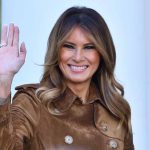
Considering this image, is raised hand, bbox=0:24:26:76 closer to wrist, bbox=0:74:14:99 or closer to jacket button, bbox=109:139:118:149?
wrist, bbox=0:74:14:99

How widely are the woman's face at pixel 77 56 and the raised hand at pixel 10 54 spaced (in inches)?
20.7

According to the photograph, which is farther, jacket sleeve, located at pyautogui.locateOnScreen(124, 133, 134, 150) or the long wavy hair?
jacket sleeve, located at pyautogui.locateOnScreen(124, 133, 134, 150)

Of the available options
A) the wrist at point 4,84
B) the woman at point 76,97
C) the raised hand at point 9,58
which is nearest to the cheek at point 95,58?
the woman at point 76,97

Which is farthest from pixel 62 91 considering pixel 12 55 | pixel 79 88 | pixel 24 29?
pixel 24 29

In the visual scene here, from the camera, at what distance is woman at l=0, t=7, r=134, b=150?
3328mm

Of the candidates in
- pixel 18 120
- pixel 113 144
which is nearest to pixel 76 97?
pixel 113 144

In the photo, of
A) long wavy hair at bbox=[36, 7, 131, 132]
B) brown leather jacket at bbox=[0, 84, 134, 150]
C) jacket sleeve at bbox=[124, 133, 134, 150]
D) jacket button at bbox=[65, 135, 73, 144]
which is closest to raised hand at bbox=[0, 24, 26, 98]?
brown leather jacket at bbox=[0, 84, 134, 150]

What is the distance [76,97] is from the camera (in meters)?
3.55

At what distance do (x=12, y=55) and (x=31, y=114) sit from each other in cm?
50

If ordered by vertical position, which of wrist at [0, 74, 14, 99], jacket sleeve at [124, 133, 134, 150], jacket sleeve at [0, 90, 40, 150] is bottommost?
jacket sleeve at [124, 133, 134, 150]

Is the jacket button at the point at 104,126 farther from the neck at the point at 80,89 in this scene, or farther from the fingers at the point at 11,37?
the fingers at the point at 11,37

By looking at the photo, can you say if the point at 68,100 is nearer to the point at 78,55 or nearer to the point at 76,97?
the point at 76,97

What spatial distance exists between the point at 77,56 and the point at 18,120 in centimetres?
54

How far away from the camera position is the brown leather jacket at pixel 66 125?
3.23 meters
